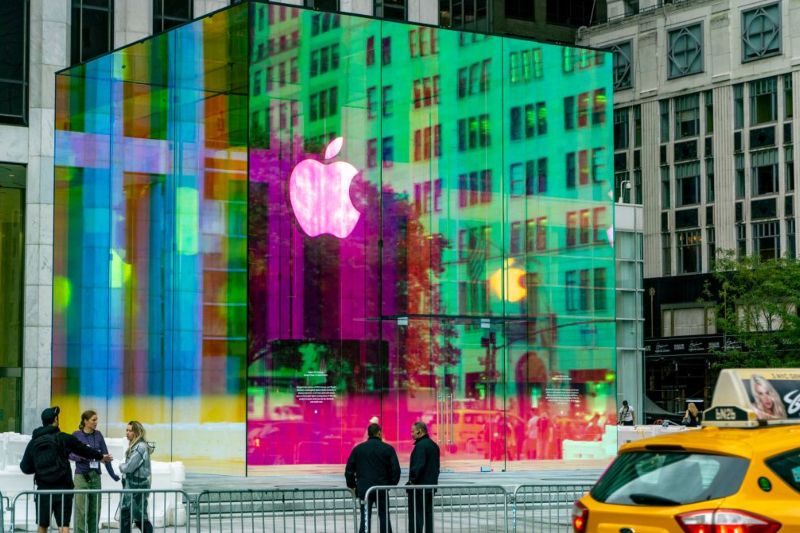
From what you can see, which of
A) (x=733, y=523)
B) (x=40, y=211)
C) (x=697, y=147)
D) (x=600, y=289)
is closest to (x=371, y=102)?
(x=600, y=289)

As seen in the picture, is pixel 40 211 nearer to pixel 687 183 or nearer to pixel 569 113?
pixel 569 113

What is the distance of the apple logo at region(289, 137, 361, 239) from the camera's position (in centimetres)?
3170

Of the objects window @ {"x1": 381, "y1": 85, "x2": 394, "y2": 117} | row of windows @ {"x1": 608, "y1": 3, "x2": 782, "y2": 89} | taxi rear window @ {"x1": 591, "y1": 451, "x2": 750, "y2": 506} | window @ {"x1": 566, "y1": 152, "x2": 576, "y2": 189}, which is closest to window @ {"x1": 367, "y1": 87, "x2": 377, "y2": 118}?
window @ {"x1": 381, "y1": 85, "x2": 394, "y2": 117}

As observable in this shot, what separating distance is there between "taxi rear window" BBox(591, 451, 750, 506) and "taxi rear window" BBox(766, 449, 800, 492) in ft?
0.76

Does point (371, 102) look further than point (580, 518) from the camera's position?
Yes

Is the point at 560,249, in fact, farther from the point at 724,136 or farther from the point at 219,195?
the point at 724,136

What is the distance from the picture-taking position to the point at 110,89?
116 feet

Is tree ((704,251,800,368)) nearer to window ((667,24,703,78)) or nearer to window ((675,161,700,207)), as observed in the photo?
window ((675,161,700,207))

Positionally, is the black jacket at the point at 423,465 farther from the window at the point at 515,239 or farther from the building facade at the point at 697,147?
the building facade at the point at 697,147

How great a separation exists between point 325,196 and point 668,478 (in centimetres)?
2247

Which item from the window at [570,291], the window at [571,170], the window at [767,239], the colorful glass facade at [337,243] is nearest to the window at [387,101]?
the colorful glass facade at [337,243]

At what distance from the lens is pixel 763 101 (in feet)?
241

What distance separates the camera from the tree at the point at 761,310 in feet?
203

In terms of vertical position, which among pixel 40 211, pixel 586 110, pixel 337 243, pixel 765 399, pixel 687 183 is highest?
pixel 687 183
